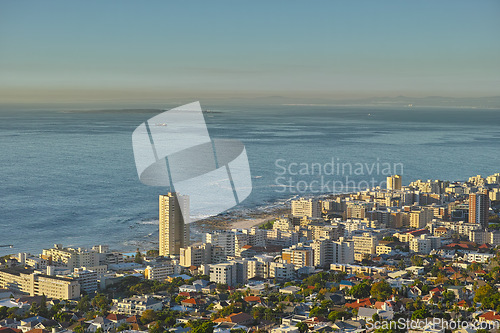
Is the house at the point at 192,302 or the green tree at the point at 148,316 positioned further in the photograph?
the house at the point at 192,302

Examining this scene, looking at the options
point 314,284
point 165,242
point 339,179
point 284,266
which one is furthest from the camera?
point 339,179

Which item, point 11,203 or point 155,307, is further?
point 11,203

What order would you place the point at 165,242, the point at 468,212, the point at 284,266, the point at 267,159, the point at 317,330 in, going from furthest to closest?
1. the point at 267,159
2. the point at 468,212
3. the point at 165,242
4. the point at 284,266
5. the point at 317,330

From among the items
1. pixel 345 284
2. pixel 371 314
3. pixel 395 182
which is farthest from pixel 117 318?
pixel 395 182

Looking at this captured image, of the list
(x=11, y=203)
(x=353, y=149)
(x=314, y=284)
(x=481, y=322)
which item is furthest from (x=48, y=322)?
(x=353, y=149)

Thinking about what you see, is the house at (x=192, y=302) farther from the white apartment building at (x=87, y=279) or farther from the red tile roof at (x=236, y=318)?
the white apartment building at (x=87, y=279)

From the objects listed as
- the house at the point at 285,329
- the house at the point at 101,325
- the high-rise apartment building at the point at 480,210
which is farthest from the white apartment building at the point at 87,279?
the high-rise apartment building at the point at 480,210

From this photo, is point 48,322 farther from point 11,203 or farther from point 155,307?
point 11,203
